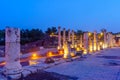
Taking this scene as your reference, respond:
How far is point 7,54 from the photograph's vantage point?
30.0 ft

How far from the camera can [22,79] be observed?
8977 mm

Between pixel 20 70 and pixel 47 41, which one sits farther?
pixel 47 41

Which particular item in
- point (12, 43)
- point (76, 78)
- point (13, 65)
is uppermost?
point (12, 43)

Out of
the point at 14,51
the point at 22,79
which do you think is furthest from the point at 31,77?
the point at 14,51

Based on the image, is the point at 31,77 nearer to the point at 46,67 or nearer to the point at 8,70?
the point at 8,70

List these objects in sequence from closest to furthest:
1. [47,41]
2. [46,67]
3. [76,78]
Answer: [76,78]
[46,67]
[47,41]

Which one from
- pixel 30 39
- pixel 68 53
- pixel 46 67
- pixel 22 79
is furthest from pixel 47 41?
pixel 22 79

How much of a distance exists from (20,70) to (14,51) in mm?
775

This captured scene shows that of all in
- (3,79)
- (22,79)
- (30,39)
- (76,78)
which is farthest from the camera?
(30,39)

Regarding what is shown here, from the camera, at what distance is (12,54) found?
917 cm

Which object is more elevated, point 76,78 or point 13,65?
point 13,65

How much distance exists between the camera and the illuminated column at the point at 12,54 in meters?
9.04

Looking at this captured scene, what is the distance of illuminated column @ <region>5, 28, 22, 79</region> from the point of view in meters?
9.04

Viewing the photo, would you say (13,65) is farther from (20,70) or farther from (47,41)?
(47,41)
